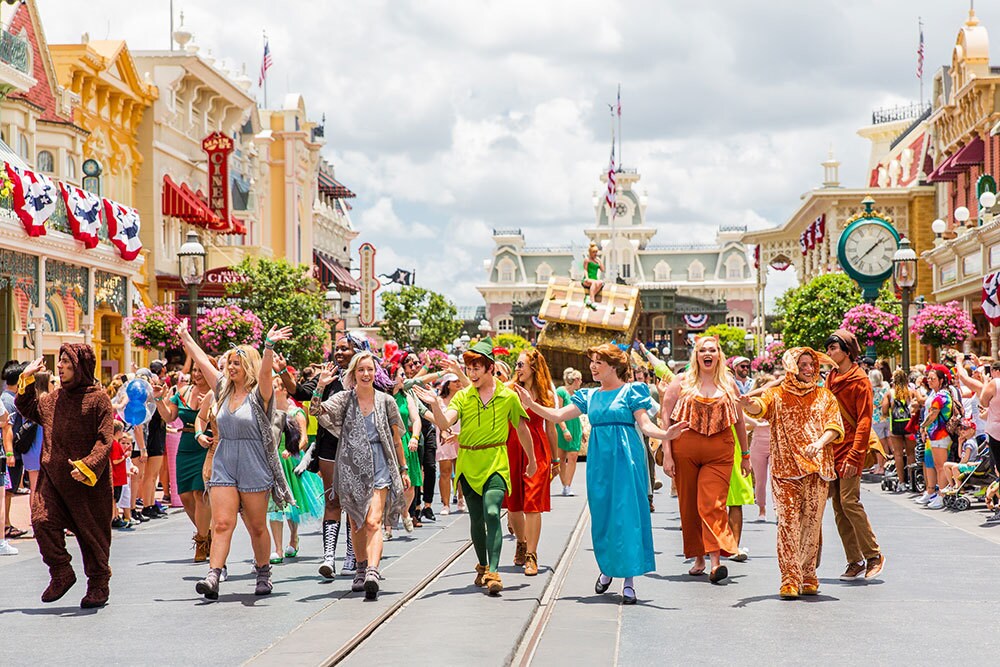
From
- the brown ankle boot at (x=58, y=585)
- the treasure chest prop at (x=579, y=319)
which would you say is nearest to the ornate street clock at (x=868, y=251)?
the treasure chest prop at (x=579, y=319)

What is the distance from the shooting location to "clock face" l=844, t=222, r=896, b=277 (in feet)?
105

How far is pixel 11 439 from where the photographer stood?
13.7 m

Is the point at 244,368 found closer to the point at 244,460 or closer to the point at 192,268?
the point at 244,460

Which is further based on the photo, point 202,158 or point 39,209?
point 202,158

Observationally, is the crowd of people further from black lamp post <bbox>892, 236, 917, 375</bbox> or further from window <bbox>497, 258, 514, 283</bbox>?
window <bbox>497, 258, 514, 283</bbox>

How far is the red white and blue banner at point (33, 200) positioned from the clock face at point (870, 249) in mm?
17152

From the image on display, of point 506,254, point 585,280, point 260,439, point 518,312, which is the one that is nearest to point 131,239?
point 585,280

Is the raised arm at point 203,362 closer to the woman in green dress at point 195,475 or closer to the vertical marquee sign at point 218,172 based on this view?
the woman in green dress at point 195,475

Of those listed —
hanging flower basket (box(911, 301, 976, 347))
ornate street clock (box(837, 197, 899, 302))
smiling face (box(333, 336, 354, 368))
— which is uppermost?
ornate street clock (box(837, 197, 899, 302))

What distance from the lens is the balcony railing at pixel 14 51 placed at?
84.5 feet

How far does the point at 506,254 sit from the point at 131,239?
134m

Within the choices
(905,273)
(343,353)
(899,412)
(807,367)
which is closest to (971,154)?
(905,273)

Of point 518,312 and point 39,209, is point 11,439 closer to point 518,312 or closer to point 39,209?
point 39,209

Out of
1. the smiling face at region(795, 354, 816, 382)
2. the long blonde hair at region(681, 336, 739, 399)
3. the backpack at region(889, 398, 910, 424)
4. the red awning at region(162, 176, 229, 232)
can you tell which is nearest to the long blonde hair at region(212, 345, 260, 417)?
the long blonde hair at region(681, 336, 739, 399)
